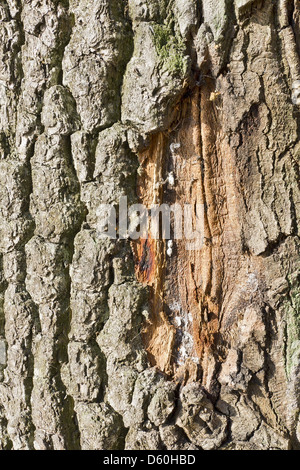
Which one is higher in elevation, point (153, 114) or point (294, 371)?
point (153, 114)

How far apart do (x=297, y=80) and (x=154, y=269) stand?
2.46 feet

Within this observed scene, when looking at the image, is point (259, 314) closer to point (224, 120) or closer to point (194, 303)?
point (194, 303)

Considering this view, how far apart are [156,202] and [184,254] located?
0.65 feet

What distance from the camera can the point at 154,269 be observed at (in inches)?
57.0

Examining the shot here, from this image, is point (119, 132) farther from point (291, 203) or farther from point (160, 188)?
point (291, 203)

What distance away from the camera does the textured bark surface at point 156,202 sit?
133cm

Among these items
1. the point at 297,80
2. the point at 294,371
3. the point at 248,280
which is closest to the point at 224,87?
the point at 297,80

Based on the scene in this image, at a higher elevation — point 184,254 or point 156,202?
point 156,202

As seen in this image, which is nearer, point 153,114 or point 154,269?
point 153,114

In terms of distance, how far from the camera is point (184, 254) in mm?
1453

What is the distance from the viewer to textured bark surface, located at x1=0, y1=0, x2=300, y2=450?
1334 mm

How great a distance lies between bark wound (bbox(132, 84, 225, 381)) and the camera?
1.39 meters

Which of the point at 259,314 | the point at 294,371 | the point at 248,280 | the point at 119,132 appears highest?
the point at 119,132

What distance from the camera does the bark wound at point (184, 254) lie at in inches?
54.7
